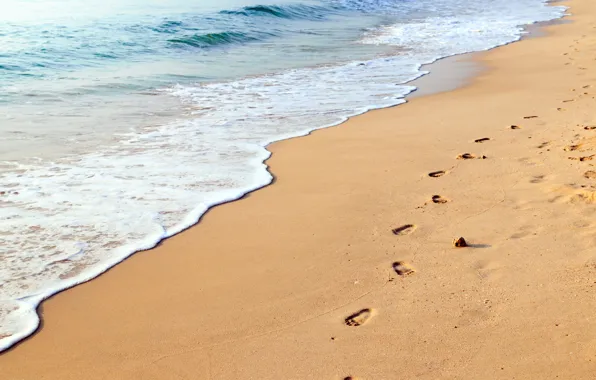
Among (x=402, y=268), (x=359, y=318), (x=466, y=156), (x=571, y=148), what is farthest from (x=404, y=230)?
(x=571, y=148)

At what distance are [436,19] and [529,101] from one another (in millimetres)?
14697

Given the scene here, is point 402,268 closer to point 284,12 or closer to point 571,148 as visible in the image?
point 571,148

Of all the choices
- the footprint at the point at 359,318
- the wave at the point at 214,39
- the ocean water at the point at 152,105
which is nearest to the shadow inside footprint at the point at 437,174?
the ocean water at the point at 152,105

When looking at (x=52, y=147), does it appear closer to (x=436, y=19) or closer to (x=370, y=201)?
(x=370, y=201)

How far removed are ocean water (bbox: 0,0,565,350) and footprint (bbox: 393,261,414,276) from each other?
1490 millimetres

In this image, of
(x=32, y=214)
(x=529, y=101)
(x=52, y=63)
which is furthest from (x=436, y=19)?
(x=32, y=214)

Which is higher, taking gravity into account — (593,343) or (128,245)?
(593,343)

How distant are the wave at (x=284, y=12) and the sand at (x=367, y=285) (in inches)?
684

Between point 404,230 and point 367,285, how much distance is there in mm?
745

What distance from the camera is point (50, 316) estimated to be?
3182 millimetres

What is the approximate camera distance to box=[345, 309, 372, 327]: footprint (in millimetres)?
2945

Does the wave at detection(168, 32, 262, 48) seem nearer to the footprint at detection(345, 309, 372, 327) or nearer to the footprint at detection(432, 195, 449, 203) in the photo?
the footprint at detection(432, 195, 449, 203)

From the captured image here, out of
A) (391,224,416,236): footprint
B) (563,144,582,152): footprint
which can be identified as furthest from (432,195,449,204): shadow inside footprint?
(563,144,582,152): footprint

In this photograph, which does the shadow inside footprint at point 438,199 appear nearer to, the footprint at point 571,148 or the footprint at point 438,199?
the footprint at point 438,199
